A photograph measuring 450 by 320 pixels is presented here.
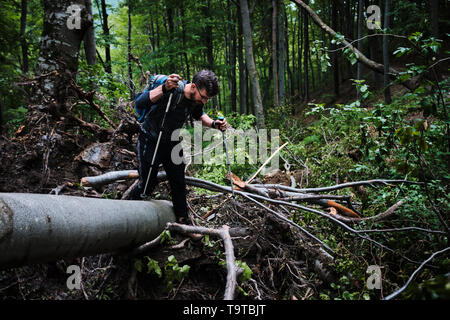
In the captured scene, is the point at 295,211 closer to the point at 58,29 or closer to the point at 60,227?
the point at 60,227

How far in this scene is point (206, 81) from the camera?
279 cm

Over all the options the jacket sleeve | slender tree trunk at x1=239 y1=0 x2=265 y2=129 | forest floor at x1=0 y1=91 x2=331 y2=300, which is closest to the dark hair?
the jacket sleeve

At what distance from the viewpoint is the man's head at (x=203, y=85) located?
280 centimetres

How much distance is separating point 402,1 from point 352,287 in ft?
55.0

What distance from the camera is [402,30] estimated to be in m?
14.2

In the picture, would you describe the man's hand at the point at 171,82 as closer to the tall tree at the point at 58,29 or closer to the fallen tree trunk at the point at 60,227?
the fallen tree trunk at the point at 60,227

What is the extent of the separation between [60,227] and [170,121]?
1638 millimetres

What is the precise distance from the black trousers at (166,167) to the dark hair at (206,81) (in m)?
0.71

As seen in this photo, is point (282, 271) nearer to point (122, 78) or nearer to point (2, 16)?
point (122, 78)

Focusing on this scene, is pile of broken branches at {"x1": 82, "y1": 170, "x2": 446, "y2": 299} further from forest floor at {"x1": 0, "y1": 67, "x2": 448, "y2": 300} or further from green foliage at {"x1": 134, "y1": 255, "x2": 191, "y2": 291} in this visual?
green foliage at {"x1": 134, "y1": 255, "x2": 191, "y2": 291}

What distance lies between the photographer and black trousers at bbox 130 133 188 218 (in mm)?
3053

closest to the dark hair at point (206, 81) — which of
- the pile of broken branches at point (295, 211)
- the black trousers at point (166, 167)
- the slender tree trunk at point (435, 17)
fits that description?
the black trousers at point (166, 167)
